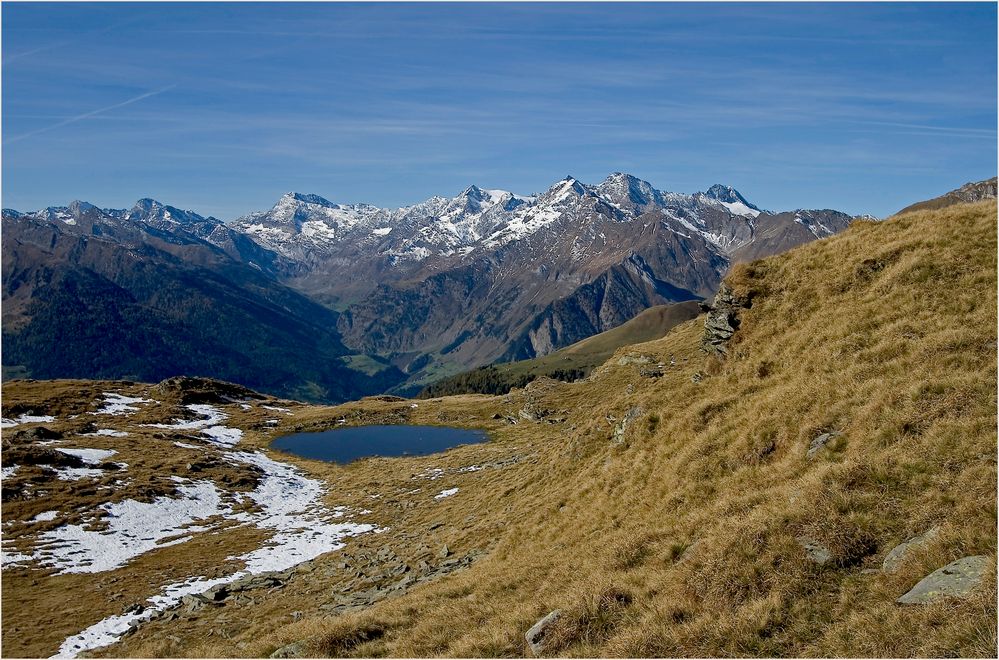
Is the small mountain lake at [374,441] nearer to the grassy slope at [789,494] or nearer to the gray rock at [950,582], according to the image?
the grassy slope at [789,494]

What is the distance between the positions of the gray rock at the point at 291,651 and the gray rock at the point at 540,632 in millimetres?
8009

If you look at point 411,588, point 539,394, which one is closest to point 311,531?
point 411,588

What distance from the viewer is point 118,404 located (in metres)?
136

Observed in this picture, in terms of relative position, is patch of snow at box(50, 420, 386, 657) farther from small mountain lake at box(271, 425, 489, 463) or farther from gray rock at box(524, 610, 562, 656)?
small mountain lake at box(271, 425, 489, 463)

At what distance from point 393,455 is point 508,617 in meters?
90.1

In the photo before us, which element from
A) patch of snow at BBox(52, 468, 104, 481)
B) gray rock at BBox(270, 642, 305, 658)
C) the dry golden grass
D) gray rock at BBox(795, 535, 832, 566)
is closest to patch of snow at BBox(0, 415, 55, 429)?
patch of snow at BBox(52, 468, 104, 481)

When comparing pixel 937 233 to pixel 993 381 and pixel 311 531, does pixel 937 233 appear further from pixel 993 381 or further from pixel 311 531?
pixel 311 531

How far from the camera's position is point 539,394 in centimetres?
13762

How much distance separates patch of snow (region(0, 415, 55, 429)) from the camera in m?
101

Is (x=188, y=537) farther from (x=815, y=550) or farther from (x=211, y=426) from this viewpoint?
(x=211, y=426)

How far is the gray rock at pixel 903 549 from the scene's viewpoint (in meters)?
14.0

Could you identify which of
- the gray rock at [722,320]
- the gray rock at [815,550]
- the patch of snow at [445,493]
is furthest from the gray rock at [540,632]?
the patch of snow at [445,493]

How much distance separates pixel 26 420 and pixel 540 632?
424ft

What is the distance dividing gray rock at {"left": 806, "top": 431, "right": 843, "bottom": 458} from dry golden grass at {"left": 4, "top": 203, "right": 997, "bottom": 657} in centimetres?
34
